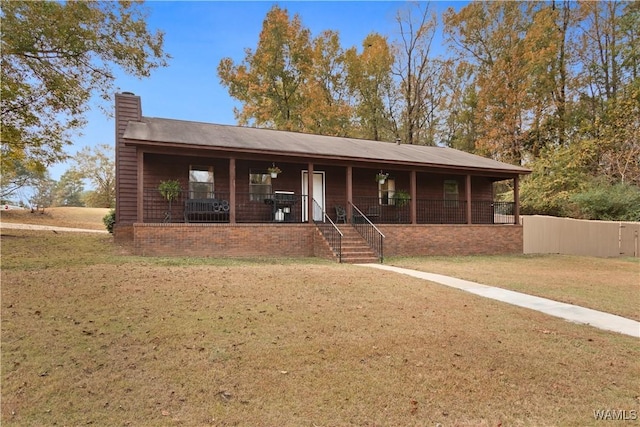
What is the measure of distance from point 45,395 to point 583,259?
16365mm

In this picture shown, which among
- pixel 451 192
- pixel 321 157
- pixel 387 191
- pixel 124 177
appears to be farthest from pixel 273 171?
pixel 451 192

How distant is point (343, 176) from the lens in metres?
16.2

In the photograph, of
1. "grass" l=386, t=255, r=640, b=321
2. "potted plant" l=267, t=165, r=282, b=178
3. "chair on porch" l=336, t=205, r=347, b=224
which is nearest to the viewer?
"grass" l=386, t=255, r=640, b=321

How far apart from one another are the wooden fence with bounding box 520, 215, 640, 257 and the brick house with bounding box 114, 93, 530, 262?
2703mm

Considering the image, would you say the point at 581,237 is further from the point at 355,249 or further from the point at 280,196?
the point at 280,196

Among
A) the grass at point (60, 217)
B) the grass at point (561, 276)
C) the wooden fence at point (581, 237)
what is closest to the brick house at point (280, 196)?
the grass at point (561, 276)

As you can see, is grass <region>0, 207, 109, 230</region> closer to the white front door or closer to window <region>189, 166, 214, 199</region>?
window <region>189, 166, 214, 199</region>

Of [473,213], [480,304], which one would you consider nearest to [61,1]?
[480,304]

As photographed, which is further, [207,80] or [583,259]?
[207,80]

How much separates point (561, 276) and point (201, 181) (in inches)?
452

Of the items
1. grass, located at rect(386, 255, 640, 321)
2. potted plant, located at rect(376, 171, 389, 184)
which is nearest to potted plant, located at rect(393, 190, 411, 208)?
potted plant, located at rect(376, 171, 389, 184)

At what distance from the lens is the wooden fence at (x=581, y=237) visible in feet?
53.5

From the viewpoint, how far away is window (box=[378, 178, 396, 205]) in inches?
666

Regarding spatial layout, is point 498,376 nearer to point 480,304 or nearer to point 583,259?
point 480,304
